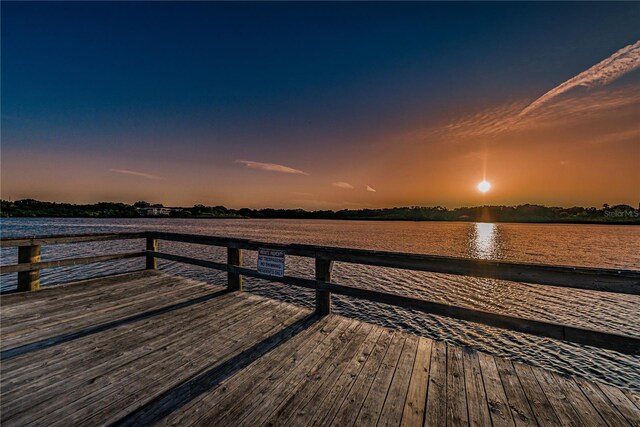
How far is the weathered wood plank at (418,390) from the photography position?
253 centimetres

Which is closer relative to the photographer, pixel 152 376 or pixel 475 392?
pixel 475 392

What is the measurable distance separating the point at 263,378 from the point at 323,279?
6.51ft

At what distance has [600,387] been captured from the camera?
3021 mm

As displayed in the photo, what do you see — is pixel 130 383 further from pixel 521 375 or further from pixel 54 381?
pixel 521 375

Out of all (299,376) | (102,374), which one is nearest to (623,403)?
(299,376)

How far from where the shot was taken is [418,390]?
2.92 metres

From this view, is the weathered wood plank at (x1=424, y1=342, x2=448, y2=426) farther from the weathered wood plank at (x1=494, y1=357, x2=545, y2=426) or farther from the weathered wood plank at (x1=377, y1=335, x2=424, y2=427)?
the weathered wood plank at (x1=494, y1=357, x2=545, y2=426)

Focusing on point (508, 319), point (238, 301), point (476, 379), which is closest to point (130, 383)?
point (238, 301)

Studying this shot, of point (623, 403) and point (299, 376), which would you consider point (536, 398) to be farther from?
point (299, 376)

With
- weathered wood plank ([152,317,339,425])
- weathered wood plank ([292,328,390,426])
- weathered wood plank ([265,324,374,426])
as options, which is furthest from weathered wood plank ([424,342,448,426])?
weathered wood plank ([152,317,339,425])

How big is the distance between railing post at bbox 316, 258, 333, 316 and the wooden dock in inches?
0.7

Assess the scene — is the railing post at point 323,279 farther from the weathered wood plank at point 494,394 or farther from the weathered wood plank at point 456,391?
the weathered wood plank at point 494,394

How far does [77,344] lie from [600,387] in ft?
21.2

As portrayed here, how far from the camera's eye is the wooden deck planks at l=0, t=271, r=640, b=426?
2.55 meters
